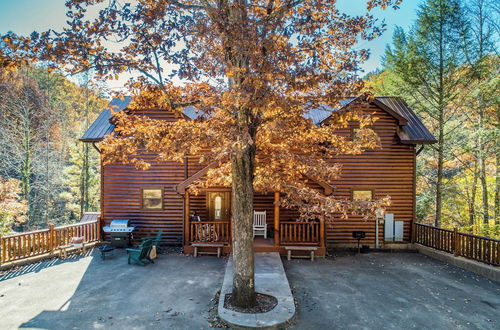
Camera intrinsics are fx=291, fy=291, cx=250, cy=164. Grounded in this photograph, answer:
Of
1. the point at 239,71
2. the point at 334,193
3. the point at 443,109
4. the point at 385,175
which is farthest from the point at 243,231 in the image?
the point at 443,109

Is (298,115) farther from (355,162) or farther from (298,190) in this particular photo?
(355,162)

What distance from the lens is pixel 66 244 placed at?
10547 millimetres

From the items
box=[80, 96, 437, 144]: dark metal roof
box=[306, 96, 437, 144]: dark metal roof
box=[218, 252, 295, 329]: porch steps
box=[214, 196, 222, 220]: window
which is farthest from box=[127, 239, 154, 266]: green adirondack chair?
box=[306, 96, 437, 144]: dark metal roof

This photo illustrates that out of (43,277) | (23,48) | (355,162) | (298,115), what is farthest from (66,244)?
(355,162)

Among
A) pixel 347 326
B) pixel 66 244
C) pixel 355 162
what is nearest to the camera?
pixel 347 326

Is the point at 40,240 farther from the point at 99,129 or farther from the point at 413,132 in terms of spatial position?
the point at 413,132

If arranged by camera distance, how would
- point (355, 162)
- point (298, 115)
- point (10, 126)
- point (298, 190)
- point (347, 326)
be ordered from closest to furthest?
point (347, 326), point (298, 115), point (298, 190), point (355, 162), point (10, 126)

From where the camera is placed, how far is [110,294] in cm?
717

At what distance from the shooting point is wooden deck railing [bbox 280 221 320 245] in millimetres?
10324

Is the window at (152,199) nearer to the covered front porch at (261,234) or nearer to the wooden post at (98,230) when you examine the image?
the covered front porch at (261,234)

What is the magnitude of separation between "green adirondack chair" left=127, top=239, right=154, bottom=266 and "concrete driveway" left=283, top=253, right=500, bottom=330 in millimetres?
4551

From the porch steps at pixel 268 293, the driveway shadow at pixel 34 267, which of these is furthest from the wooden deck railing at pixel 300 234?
the driveway shadow at pixel 34 267

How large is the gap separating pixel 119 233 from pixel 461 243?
40.3 feet

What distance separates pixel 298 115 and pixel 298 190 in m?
1.94
